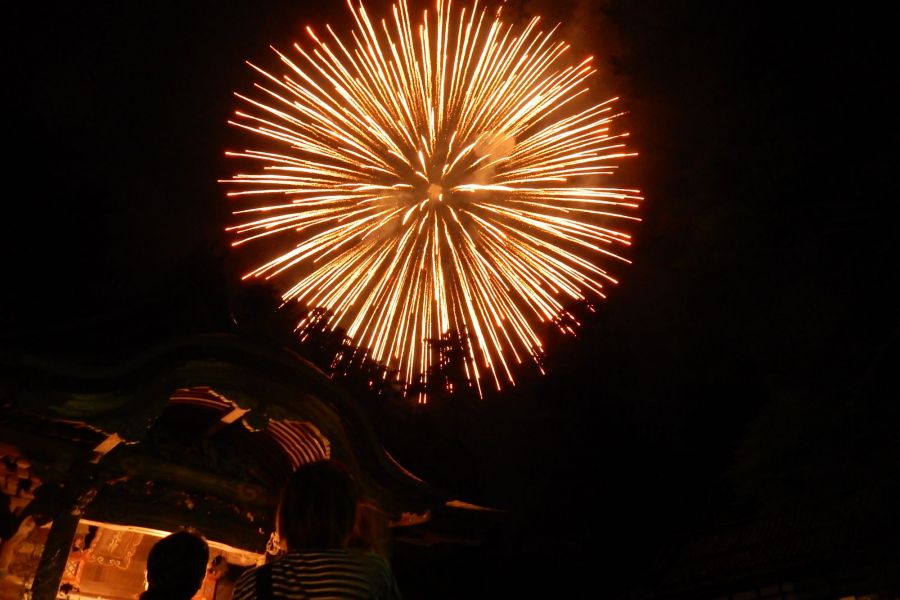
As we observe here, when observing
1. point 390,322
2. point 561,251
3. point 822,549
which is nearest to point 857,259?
point 561,251

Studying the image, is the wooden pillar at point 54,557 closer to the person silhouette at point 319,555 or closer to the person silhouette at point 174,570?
the person silhouette at point 174,570

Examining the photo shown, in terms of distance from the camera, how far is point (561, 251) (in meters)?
12.6

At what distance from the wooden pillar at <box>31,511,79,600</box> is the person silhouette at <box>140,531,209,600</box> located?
3.08 m

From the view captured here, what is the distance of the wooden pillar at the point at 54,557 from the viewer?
5.57 metres

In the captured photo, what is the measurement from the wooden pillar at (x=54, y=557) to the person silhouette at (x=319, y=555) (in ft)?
12.0

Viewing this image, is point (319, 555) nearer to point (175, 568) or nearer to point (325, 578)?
point (325, 578)

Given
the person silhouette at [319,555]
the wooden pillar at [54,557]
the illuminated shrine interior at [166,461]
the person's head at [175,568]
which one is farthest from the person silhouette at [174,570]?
the wooden pillar at [54,557]

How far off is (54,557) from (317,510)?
153 inches

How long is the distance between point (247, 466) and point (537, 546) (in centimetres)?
1095

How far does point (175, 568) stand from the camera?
3113 mm

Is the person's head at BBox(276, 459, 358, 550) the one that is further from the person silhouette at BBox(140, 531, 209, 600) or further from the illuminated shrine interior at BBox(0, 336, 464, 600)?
the illuminated shrine interior at BBox(0, 336, 464, 600)

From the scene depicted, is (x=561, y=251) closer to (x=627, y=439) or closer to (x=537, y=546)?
(x=537, y=546)

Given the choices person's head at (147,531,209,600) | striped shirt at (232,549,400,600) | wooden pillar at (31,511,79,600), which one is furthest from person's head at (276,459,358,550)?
wooden pillar at (31,511,79,600)

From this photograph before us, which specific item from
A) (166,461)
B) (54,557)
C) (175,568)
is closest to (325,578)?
(175,568)
